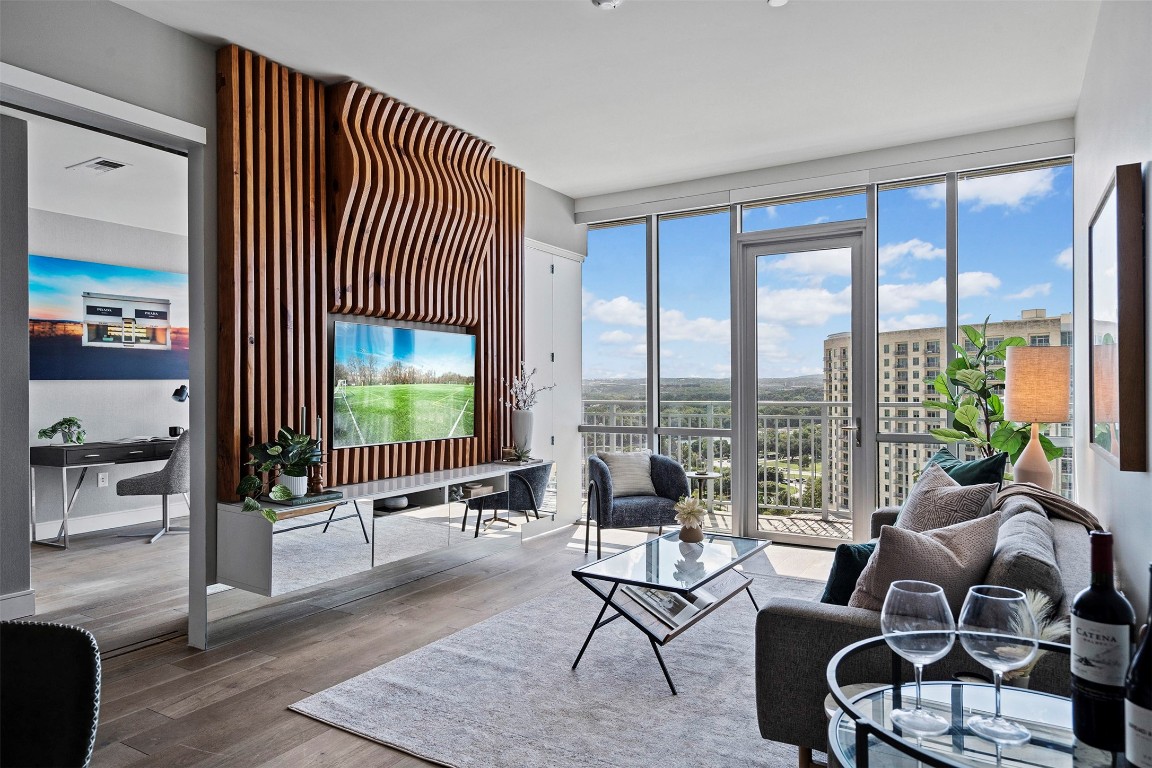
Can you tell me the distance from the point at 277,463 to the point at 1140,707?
337cm

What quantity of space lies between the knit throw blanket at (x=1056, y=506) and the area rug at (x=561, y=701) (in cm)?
133

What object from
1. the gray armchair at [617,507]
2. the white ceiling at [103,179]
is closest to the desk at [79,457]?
the white ceiling at [103,179]

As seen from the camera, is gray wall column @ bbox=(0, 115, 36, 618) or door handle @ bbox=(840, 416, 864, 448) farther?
door handle @ bbox=(840, 416, 864, 448)

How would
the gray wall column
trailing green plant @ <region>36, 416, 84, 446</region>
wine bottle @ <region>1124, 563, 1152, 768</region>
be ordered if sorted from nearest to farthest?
wine bottle @ <region>1124, 563, 1152, 768</region> → the gray wall column → trailing green plant @ <region>36, 416, 84, 446</region>

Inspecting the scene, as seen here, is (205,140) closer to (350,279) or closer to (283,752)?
(350,279)

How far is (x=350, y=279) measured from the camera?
13.6ft

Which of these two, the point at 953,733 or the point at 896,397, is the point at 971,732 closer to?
the point at 953,733

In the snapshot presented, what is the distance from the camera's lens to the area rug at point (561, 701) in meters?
2.36

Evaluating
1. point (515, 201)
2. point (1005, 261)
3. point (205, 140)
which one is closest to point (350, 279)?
point (205, 140)

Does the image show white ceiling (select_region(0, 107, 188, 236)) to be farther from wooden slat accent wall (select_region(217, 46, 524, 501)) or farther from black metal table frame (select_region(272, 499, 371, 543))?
black metal table frame (select_region(272, 499, 371, 543))

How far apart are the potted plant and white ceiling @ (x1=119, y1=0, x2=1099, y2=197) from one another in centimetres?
174

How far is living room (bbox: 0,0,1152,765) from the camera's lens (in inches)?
116

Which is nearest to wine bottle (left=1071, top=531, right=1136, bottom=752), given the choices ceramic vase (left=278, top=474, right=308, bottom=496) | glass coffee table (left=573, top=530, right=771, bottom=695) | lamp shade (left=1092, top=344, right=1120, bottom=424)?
lamp shade (left=1092, top=344, right=1120, bottom=424)

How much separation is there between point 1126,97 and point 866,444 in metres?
3.19
